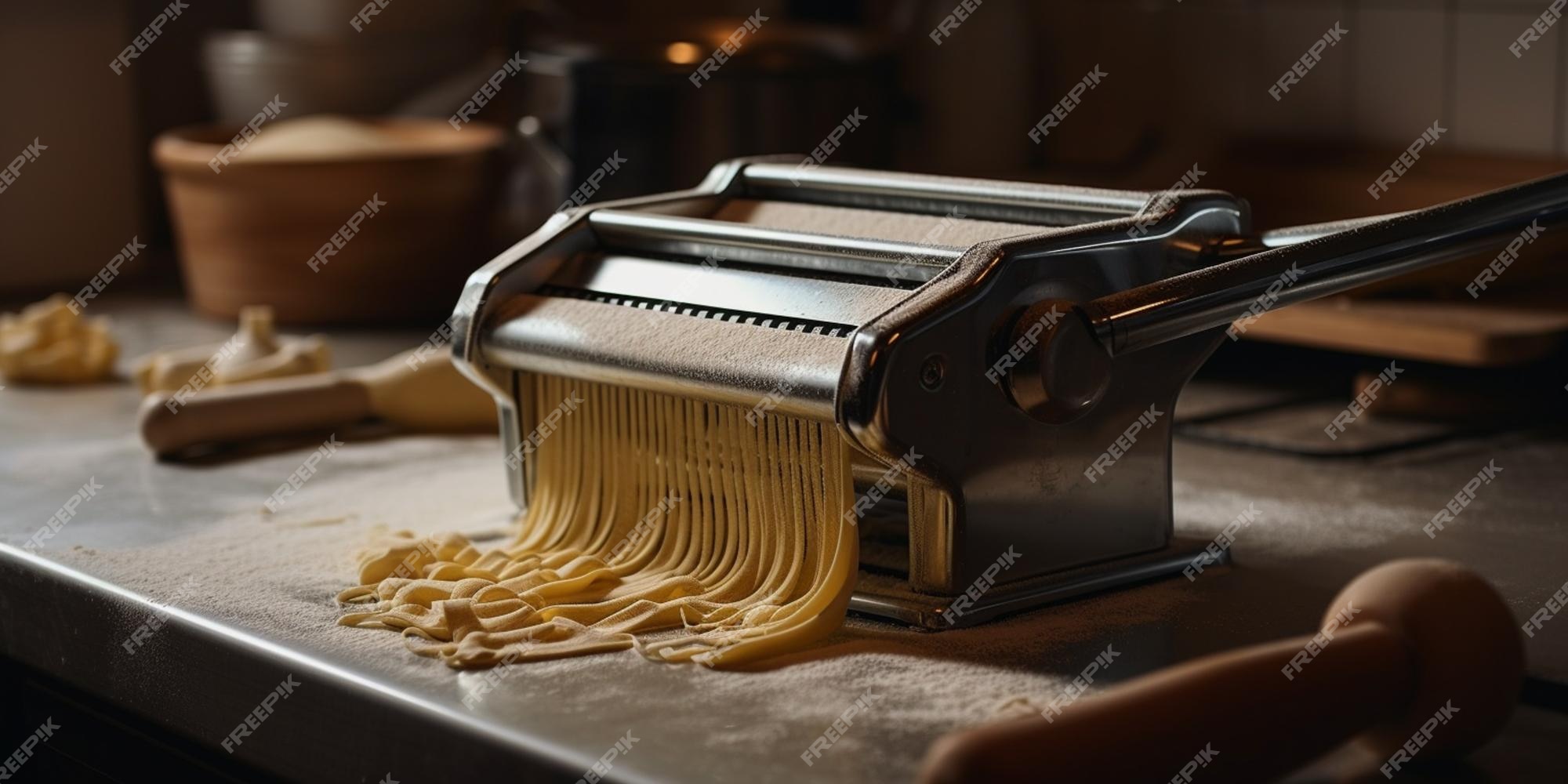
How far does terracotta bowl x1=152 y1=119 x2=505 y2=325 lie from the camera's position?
1775mm

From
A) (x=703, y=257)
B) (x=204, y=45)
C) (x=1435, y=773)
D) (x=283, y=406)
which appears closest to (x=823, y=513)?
(x=703, y=257)

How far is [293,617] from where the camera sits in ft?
2.96

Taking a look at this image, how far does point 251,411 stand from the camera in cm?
134

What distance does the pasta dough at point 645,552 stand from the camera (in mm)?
859

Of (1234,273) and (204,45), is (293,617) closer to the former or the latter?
(1234,273)

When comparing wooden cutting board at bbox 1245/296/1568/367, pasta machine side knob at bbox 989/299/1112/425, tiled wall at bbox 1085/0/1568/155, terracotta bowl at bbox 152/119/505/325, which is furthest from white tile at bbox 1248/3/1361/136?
pasta machine side knob at bbox 989/299/1112/425

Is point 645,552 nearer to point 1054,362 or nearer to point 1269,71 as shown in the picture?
point 1054,362

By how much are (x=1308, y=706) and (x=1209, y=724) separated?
0.16 ft

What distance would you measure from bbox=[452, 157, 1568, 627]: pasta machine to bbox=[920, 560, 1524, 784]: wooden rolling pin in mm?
194

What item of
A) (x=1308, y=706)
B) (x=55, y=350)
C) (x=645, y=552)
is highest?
(x=1308, y=706)

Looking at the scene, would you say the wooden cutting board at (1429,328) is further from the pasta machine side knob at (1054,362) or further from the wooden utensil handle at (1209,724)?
the wooden utensil handle at (1209,724)

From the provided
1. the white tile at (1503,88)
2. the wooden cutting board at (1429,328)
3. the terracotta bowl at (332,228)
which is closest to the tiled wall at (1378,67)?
the white tile at (1503,88)

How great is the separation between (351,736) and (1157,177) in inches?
51.6

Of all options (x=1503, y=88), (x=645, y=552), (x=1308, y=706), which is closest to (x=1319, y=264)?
(x=1308, y=706)
